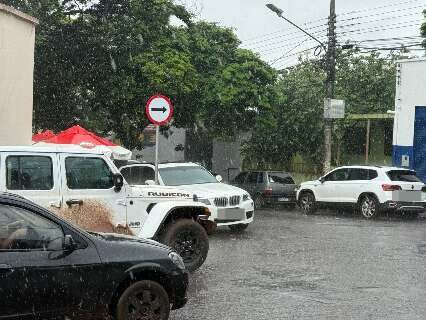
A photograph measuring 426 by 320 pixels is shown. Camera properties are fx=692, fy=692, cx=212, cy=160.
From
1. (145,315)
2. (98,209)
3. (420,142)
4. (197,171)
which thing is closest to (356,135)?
(420,142)

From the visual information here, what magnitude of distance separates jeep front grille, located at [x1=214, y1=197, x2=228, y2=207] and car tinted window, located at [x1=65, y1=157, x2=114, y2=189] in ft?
17.4

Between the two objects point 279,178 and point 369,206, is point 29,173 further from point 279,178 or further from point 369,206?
point 279,178

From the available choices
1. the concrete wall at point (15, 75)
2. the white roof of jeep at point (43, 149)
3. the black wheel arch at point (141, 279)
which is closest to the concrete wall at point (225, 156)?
the concrete wall at point (15, 75)

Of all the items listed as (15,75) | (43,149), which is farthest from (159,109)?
(43,149)

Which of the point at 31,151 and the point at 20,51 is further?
the point at 20,51

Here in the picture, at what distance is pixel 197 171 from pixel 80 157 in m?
6.94

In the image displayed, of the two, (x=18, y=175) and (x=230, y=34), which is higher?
(x=230, y=34)

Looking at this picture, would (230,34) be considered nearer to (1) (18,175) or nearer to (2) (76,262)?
(1) (18,175)

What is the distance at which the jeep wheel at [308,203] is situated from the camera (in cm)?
2241

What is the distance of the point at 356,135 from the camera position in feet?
112

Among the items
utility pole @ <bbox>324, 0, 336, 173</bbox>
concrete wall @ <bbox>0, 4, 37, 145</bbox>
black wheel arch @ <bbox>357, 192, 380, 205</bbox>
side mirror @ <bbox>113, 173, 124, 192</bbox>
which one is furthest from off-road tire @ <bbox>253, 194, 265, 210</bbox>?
side mirror @ <bbox>113, 173, 124, 192</bbox>

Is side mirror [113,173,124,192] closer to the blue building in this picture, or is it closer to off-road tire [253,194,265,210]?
off-road tire [253,194,265,210]

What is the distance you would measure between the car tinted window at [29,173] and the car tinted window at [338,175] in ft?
44.5

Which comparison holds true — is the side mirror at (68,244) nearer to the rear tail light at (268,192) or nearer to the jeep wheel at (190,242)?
the jeep wheel at (190,242)
